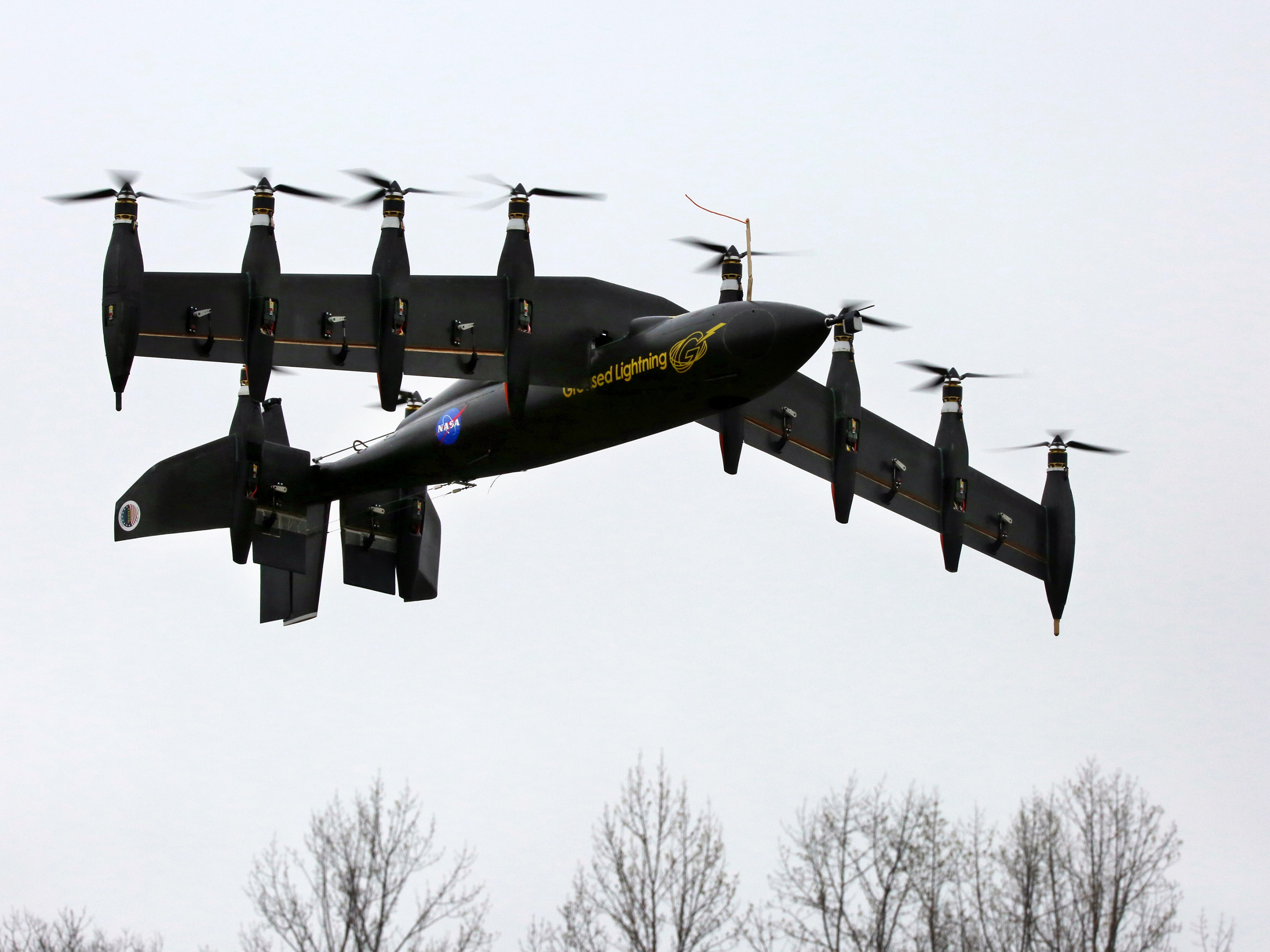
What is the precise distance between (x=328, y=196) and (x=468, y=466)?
831 centimetres

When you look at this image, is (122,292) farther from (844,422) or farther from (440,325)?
(844,422)

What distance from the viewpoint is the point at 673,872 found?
61.0 metres

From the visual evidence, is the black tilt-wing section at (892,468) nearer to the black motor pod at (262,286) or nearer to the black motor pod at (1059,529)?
the black motor pod at (1059,529)

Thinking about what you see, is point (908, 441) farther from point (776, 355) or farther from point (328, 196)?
point (328, 196)

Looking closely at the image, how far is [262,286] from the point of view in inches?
1916

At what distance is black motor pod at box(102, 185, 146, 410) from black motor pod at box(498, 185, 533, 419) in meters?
7.74

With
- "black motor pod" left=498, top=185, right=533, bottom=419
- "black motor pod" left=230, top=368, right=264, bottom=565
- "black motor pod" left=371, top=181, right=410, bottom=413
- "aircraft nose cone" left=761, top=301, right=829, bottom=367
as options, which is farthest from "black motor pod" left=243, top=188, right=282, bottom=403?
"aircraft nose cone" left=761, top=301, right=829, bottom=367

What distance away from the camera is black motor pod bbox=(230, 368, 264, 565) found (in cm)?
5631

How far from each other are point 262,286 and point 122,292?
3.12 metres

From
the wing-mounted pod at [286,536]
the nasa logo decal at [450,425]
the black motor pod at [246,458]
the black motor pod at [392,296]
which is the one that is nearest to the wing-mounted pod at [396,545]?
the wing-mounted pod at [286,536]

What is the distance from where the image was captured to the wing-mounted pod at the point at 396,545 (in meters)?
60.0

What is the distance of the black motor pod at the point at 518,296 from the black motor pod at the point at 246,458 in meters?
9.78

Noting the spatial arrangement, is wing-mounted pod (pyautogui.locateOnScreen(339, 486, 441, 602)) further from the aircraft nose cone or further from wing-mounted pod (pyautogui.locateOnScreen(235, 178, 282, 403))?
the aircraft nose cone

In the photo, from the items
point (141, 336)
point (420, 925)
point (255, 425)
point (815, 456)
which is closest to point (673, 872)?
point (420, 925)
